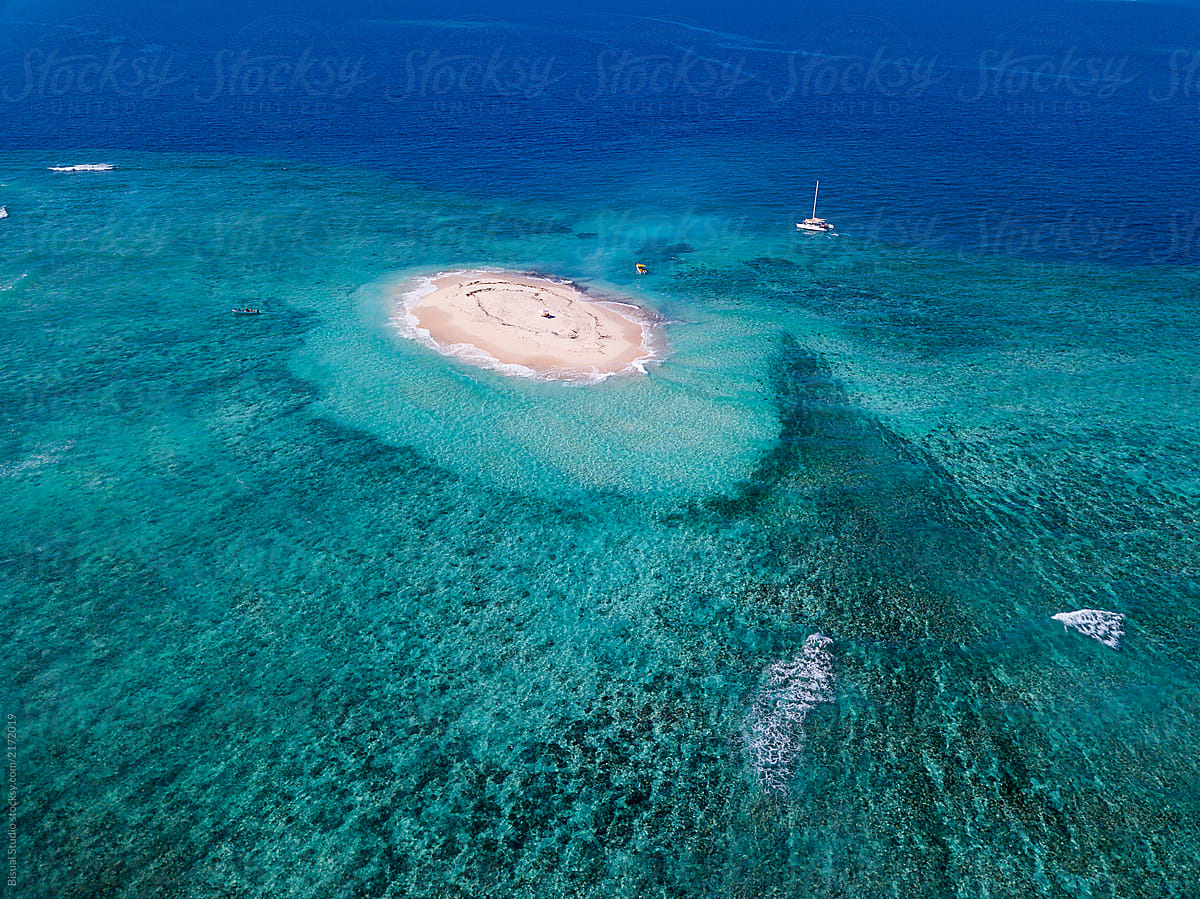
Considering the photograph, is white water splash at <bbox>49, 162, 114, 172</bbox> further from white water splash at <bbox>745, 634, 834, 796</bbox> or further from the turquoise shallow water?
white water splash at <bbox>745, 634, 834, 796</bbox>

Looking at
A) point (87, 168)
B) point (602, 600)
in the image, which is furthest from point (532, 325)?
point (87, 168)

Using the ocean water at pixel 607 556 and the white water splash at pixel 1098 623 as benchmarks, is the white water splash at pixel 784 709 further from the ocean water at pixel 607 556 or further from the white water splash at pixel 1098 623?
the white water splash at pixel 1098 623

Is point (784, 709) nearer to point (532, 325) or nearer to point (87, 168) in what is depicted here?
point (532, 325)

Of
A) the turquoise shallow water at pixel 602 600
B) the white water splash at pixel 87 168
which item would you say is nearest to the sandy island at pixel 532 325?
the turquoise shallow water at pixel 602 600

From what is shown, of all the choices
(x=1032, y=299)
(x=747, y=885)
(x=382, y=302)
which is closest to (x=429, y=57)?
(x=382, y=302)

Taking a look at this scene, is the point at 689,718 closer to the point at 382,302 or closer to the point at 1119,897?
the point at 1119,897

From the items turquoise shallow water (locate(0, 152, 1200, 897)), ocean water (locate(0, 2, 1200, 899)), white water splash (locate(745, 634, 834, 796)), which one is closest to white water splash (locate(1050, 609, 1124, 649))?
ocean water (locate(0, 2, 1200, 899))
